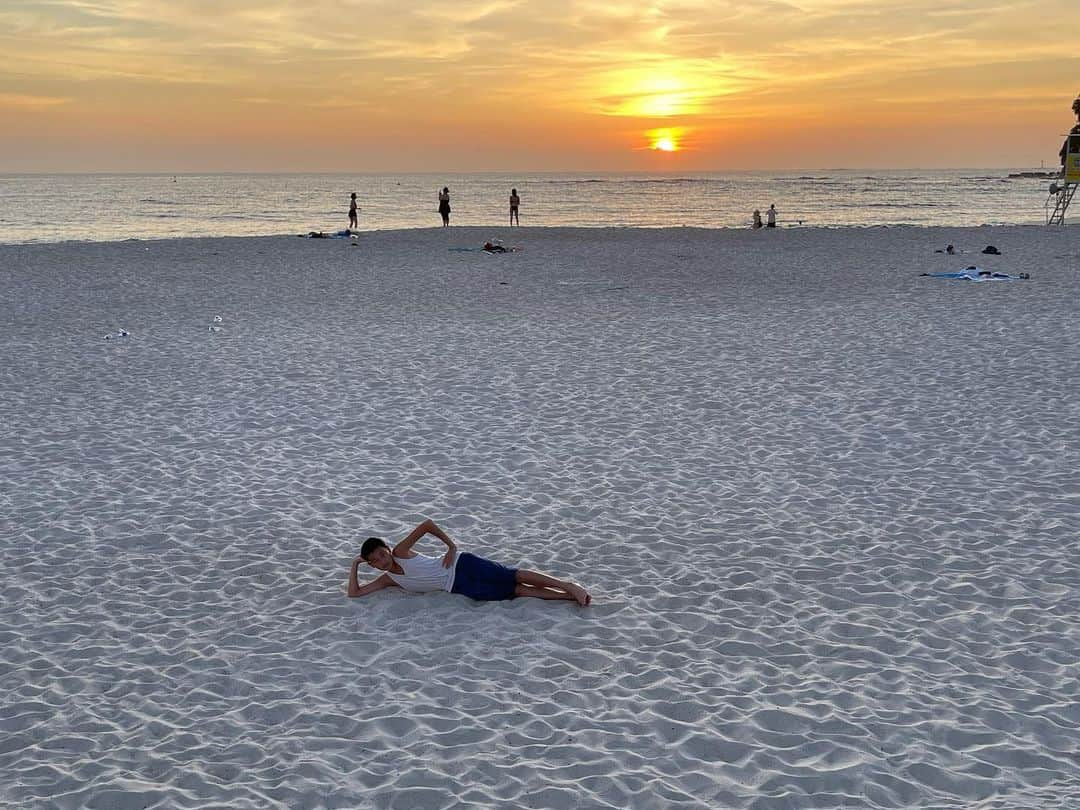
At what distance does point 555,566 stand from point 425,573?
3.55 ft

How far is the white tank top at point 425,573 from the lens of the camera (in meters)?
6.71

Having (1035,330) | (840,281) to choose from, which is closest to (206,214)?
(840,281)

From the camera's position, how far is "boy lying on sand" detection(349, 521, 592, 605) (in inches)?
259

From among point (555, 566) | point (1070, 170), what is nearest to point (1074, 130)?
point (1070, 170)

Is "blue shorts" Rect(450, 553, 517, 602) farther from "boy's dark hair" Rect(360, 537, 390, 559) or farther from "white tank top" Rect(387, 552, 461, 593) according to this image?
"boy's dark hair" Rect(360, 537, 390, 559)

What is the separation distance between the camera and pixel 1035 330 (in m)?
15.8

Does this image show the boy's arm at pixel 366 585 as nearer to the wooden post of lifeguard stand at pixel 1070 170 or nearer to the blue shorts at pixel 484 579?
the blue shorts at pixel 484 579

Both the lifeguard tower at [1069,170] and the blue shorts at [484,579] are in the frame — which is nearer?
the blue shorts at [484,579]

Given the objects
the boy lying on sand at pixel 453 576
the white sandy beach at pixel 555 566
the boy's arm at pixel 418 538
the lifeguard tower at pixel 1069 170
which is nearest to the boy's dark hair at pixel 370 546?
the boy lying on sand at pixel 453 576

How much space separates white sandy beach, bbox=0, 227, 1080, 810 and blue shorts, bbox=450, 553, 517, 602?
0.46 feet

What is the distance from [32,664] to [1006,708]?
226 inches

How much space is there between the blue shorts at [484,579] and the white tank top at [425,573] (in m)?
0.06

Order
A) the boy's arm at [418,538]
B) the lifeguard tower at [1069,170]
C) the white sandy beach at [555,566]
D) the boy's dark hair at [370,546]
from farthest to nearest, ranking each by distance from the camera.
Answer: the lifeguard tower at [1069,170] < the boy's arm at [418,538] < the boy's dark hair at [370,546] < the white sandy beach at [555,566]

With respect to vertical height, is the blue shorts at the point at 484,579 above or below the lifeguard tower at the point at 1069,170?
below
